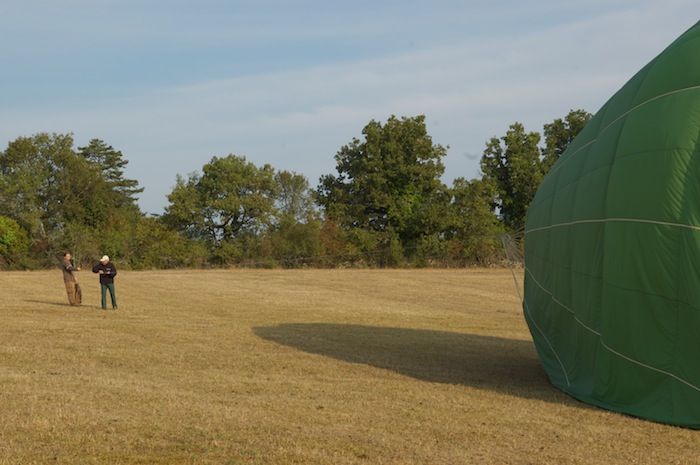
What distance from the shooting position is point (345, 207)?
62.2 metres

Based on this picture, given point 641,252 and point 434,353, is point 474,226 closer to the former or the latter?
point 434,353

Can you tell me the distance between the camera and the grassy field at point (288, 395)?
28.9 ft

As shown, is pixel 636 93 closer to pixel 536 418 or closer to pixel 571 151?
pixel 571 151

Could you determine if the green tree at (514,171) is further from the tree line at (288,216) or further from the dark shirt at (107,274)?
the dark shirt at (107,274)

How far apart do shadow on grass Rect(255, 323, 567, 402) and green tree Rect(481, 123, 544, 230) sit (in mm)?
41777

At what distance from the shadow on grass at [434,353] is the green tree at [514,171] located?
4178 cm

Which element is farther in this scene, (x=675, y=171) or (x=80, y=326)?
(x=80, y=326)

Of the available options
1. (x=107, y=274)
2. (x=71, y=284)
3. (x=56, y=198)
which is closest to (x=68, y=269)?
(x=71, y=284)

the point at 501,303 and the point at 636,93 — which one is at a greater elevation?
the point at 636,93

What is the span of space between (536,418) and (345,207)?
2030 inches

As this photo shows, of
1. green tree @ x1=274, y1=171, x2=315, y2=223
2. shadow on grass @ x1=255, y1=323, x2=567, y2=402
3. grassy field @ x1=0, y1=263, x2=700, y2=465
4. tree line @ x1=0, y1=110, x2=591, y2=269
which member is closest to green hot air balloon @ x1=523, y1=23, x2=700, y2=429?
grassy field @ x1=0, y1=263, x2=700, y2=465

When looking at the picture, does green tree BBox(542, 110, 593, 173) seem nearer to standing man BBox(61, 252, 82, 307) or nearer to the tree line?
the tree line

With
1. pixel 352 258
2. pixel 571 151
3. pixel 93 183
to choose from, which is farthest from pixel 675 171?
pixel 93 183

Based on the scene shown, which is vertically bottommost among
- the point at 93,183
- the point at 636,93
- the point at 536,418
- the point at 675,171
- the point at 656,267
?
the point at 536,418
